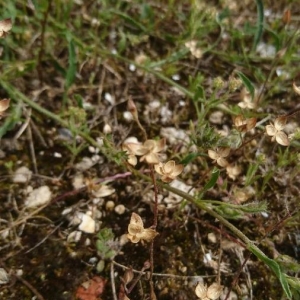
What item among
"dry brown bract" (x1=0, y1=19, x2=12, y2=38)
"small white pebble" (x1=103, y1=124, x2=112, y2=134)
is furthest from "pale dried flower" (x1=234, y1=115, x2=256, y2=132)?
"dry brown bract" (x1=0, y1=19, x2=12, y2=38)

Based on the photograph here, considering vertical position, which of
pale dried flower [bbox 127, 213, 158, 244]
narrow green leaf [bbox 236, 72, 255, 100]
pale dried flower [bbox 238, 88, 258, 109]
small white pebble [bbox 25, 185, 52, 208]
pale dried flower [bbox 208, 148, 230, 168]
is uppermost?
narrow green leaf [bbox 236, 72, 255, 100]

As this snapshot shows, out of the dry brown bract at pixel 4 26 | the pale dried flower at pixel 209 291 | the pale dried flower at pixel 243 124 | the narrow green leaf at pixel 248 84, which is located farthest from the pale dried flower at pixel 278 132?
the dry brown bract at pixel 4 26

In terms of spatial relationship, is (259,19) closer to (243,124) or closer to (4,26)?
(243,124)

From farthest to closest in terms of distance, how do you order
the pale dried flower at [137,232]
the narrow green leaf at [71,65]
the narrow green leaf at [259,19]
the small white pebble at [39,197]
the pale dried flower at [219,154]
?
1. the narrow green leaf at [259,19]
2. the narrow green leaf at [71,65]
3. the small white pebble at [39,197]
4. the pale dried flower at [219,154]
5. the pale dried flower at [137,232]

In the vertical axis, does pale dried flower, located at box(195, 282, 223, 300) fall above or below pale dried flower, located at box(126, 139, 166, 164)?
below

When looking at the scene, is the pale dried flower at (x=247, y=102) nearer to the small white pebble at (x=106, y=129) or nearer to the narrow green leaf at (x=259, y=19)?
the narrow green leaf at (x=259, y=19)

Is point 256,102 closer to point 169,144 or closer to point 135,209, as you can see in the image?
point 169,144

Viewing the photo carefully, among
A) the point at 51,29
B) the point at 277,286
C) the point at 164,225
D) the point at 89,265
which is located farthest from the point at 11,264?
the point at 51,29

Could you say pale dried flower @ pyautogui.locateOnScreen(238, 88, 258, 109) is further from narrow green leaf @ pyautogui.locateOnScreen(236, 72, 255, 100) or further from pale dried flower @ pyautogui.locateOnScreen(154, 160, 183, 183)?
pale dried flower @ pyautogui.locateOnScreen(154, 160, 183, 183)
